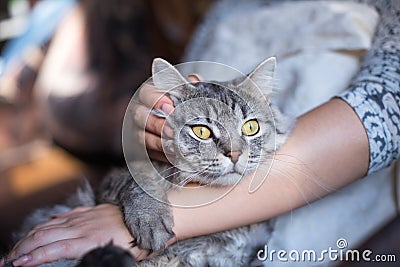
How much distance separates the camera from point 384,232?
0.68 m

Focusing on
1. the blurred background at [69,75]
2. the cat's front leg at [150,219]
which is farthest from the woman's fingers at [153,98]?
the blurred background at [69,75]

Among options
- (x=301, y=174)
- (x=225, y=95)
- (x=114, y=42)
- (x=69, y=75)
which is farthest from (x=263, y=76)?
(x=114, y=42)

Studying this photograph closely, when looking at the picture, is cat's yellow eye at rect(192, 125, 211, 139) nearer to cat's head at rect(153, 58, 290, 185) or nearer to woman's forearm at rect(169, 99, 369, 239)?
cat's head at rect(153, 58, 290, 185)

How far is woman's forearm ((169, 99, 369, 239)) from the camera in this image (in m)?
0.65

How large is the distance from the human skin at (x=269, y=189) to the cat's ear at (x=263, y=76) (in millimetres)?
94

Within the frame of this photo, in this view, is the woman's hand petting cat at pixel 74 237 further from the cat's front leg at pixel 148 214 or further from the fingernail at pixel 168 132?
the fingernail at pixel 168 132

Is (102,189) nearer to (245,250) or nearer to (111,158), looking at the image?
(245,250)

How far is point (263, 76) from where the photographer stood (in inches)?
23.7

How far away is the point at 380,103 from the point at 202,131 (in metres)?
0.28

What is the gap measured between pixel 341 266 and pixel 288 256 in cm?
7

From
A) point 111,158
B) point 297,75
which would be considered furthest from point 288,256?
point 111,158

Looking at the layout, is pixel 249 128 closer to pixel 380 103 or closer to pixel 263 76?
pixel 263 76

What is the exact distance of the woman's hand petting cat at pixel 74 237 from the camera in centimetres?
62

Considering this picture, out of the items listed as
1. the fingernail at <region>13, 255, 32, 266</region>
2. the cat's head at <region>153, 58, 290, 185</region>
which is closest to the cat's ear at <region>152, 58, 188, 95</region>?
the cat's head at <region>153, 58, 290, 185</region>
